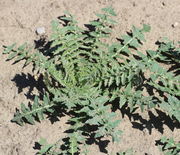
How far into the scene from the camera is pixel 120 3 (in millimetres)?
5121

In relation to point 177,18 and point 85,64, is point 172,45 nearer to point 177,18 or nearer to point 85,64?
point 177,18

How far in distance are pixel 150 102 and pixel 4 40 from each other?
199 centimetres

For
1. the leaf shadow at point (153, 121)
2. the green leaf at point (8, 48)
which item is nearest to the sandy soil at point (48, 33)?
the leaf shadow at point (153, 121)

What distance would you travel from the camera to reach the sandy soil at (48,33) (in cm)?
448

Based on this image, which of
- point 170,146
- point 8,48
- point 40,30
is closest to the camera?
point 170,146

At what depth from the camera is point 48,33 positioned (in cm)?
497

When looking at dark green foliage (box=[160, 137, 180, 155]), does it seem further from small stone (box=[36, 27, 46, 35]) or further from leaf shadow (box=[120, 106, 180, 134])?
small stone (box=[36, 27, 46, 35])

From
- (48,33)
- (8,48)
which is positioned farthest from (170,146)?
(8,48)

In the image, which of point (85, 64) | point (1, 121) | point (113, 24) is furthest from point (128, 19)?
point (1, 121)

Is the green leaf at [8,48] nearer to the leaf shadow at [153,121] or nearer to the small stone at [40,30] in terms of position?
the small stone at [40,30]

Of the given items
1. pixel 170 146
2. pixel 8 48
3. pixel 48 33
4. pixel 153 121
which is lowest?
pixel 170 146

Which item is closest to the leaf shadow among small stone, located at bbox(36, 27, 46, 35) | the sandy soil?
the sandy soil

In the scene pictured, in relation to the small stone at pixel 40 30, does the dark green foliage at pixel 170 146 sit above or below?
below

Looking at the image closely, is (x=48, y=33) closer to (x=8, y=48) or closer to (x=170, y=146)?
(x=8, y=48)
